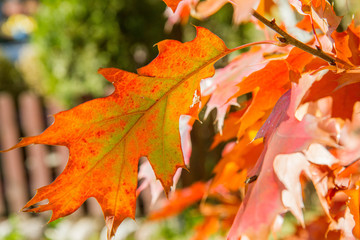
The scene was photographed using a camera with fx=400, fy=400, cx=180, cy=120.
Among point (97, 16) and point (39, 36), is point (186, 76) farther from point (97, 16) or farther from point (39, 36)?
point (39, 36)

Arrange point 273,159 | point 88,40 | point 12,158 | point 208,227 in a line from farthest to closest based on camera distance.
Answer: point 12,158, point 88,40, point 208,227, point 273,159

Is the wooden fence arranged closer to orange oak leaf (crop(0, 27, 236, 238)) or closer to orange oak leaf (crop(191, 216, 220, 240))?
orange oak leaf (crop(191, 216, 220, 240))

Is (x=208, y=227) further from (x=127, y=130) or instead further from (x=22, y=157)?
(x=22, y=157)

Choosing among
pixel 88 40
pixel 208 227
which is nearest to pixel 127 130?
pixel 208 227

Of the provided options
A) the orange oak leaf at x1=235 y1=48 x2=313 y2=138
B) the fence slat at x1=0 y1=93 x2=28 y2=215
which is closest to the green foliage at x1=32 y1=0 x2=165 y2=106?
the fence slat at x1=0 y1=93 x2=28 y2=215

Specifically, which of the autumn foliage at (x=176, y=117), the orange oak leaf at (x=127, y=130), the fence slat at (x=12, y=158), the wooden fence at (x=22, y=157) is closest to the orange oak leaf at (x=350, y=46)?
the autumn foliage at (x=176, y=117)

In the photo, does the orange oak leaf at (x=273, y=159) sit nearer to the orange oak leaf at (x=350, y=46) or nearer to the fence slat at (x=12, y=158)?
the orange oak leaf at (x=350, y=46)
